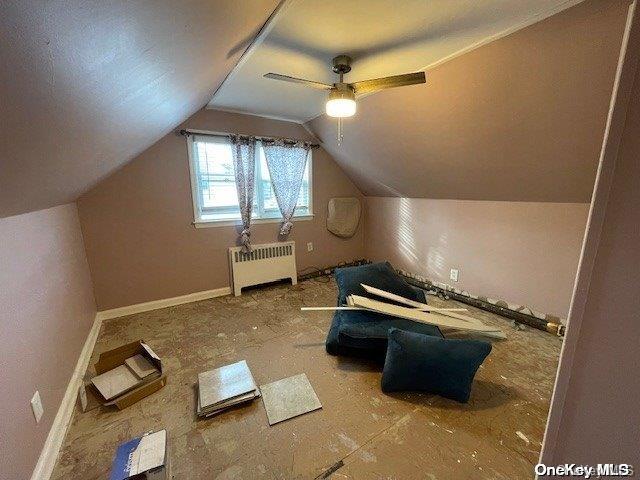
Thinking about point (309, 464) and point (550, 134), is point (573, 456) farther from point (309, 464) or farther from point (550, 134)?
point (550, 134)

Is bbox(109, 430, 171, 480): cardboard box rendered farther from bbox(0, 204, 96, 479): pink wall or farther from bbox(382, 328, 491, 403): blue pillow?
bbox(382, 328, 491, 403): blue pillow

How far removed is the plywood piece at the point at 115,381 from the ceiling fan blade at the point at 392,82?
95.1 inches

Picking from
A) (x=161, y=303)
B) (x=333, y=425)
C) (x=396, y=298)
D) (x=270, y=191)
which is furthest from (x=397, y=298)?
(x=161, y=303)

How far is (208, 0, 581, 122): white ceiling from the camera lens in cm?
128

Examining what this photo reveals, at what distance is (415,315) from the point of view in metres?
2.06

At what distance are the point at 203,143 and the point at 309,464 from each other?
120 inches

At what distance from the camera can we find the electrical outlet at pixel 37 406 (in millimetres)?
1206

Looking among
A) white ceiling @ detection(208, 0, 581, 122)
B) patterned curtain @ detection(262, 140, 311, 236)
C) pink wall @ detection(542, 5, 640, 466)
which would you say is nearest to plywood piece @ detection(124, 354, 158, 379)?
patterned curtain @ detection(262, 140, 311, 236)

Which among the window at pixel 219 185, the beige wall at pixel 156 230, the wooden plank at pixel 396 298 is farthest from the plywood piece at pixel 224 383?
the window at pixel 219 185

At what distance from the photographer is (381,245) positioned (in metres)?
4.12

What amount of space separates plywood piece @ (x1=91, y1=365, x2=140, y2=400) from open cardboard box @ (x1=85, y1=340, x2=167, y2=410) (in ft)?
0.09

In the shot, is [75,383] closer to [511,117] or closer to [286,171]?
[286,171]

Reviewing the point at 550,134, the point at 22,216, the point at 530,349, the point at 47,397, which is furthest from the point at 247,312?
the point at 550,134

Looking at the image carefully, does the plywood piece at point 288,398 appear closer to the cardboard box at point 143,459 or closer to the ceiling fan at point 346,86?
the cardboard box at point 143,459
